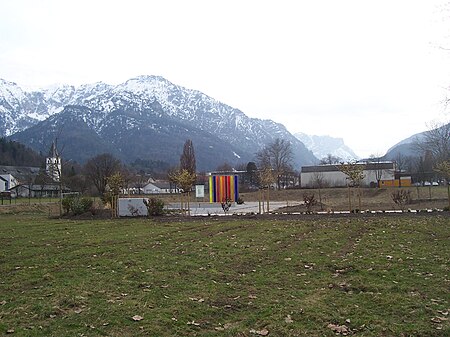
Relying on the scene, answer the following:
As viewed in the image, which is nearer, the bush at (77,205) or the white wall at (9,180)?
the bush at (77,205)

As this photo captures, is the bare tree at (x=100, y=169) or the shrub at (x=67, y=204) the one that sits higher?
the bare tree at (x=100, y=169)

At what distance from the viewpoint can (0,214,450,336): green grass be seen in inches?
225

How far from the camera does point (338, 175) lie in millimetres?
89688

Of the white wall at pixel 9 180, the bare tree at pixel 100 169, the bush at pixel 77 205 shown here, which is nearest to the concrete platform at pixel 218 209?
the bush at pixel 77 205

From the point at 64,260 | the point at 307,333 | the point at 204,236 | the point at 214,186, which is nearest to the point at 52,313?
the point at 307,333

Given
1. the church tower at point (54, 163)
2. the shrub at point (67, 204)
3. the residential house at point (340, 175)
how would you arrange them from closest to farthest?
the shrub at point (67, 204), the church tower at point (54, 163), the residential house at point (340, 175)

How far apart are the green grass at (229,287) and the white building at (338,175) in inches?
2777

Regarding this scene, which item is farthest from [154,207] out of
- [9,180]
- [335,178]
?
[9,180]

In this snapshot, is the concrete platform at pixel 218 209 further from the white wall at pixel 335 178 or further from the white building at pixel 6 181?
the white building at pixel 6 181

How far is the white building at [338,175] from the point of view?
8356 centimetres

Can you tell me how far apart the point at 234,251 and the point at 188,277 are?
11.0ft

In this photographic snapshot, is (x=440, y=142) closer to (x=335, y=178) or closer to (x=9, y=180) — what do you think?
(x=335, y=178)

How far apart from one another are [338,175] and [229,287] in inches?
3357

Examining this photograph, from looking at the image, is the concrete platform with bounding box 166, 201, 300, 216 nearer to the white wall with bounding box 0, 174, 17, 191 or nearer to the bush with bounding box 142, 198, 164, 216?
the bush with bounding box 142, 198, 164, 216
